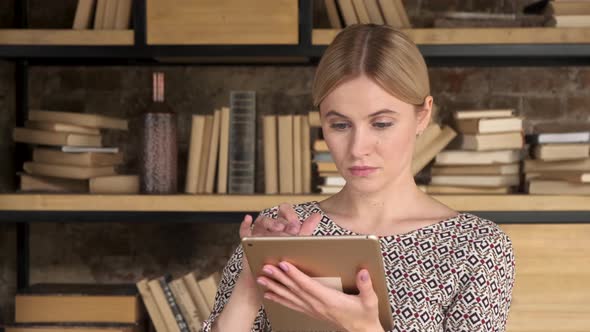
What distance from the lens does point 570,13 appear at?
7.38ft

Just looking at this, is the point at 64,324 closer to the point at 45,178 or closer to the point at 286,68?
the point at 45,178

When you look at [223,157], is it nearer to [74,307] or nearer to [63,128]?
[63,128]

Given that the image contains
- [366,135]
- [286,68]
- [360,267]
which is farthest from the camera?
[286,68]

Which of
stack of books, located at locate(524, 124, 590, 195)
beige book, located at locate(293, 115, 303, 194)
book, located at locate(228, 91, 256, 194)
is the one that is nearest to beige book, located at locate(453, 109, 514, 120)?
stack of books, located at locate(524, 124, 590, 195)

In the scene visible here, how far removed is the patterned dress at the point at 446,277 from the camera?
50.8 inches

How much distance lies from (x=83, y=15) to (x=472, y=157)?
1123mm

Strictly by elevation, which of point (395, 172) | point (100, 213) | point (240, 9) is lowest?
point (100, 213)

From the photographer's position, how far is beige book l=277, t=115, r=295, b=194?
7.80 feet

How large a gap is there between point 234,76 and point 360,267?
5.66 ft

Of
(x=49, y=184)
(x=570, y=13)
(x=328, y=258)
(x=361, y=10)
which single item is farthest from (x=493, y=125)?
(x=328, y=258)

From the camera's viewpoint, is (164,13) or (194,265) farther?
(194,265)

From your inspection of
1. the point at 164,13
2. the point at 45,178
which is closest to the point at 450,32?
the point at 164,13

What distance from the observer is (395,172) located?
133cm

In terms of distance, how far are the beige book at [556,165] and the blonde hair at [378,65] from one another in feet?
3.63
